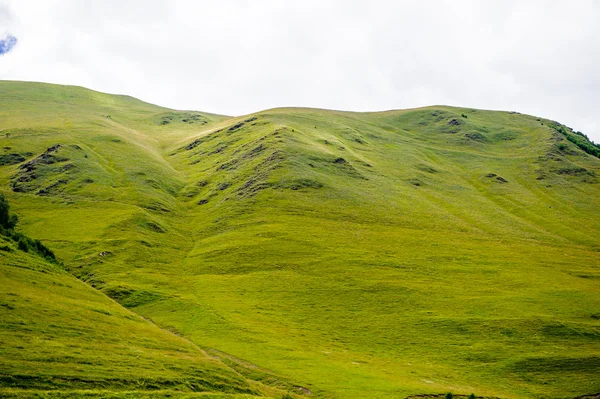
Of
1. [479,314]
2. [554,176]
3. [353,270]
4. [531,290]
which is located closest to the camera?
[479,314]

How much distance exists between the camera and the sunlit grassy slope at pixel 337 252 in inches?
2341

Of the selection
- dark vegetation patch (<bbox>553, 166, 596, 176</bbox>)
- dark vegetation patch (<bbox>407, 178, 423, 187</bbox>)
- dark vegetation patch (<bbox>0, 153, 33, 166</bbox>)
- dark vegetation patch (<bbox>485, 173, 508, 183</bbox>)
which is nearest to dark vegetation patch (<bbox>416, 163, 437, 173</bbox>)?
dark vegetation patch (<bbox>407, 178, 423, 187</bbox>)

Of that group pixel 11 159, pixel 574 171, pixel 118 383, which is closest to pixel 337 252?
pixel 118 383

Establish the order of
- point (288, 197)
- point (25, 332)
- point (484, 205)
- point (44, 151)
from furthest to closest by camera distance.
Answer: point (44, 151), point (484, 205), point (288, 197), point (25, 332)

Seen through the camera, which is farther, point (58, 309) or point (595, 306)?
point (595, 306)

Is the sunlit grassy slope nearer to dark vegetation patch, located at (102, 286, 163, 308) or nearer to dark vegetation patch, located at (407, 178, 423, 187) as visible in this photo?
dark vegetation patch, located at (102, 286, 163, 308)

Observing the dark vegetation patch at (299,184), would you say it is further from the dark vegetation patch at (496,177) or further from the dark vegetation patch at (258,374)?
the dark vegetation patch at (258,374)

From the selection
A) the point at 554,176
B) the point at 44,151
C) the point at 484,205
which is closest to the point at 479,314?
the point at 484,205

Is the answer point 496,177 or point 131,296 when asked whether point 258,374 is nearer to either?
point 131,296

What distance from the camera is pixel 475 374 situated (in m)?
56.8

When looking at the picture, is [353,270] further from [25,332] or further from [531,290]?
[25,332]

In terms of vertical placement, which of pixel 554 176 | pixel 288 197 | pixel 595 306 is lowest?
pixel 595 306

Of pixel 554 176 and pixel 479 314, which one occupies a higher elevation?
pixel 554 176

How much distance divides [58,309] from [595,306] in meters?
77.5
